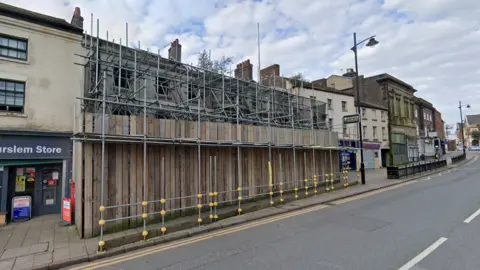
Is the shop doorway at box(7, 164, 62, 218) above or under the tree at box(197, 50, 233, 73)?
under

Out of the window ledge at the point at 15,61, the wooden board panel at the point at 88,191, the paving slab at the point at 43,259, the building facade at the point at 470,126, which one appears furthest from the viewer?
the building facade at the point at 470,126

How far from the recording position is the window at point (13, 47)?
11.1 meters

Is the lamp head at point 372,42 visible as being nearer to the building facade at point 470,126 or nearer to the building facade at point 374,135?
the building facade at point 374,135

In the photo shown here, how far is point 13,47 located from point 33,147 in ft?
13.9

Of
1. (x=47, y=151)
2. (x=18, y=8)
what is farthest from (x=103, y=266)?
(x=18, y=8)

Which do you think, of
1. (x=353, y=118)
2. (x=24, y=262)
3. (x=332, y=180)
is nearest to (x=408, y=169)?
(x=353, y=118)

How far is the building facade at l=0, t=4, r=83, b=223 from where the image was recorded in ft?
35.6

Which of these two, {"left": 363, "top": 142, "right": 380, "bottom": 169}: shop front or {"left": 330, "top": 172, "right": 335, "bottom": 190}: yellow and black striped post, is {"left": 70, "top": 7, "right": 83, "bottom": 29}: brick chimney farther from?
{"left": 363, "top": 142, "right": 380, "bottom": 169}: shop front

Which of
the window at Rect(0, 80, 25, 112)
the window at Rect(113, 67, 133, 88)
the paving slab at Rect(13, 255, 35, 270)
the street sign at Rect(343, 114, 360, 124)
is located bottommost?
the paving slab at Rect(13, 255, 35, 270)

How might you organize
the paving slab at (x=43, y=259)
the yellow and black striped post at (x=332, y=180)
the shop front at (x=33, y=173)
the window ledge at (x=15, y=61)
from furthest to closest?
the yellow and black striped post at (x=332, y=180)
the window ledge at (x=15, y=61)
the shop front at (x=33, y=173)
the paving slab at (x=43, y=259)

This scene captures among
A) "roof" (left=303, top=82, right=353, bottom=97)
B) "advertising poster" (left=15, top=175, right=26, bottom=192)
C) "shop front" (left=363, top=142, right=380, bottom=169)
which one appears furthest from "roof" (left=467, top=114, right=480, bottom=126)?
"advertising poster" (left=15, top=175, right=26, bottom=192)

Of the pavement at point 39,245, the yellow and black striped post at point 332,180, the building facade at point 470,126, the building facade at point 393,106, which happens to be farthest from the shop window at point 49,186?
the building facade at point 470,126

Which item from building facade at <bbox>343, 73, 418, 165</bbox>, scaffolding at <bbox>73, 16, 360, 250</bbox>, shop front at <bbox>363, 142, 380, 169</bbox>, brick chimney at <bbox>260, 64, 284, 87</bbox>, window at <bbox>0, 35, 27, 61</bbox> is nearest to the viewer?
scaffolding at <bbox>73, 16, 360, 250</bbox>

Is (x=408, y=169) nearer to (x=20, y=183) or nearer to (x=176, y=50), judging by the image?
(x=176, y=50)
